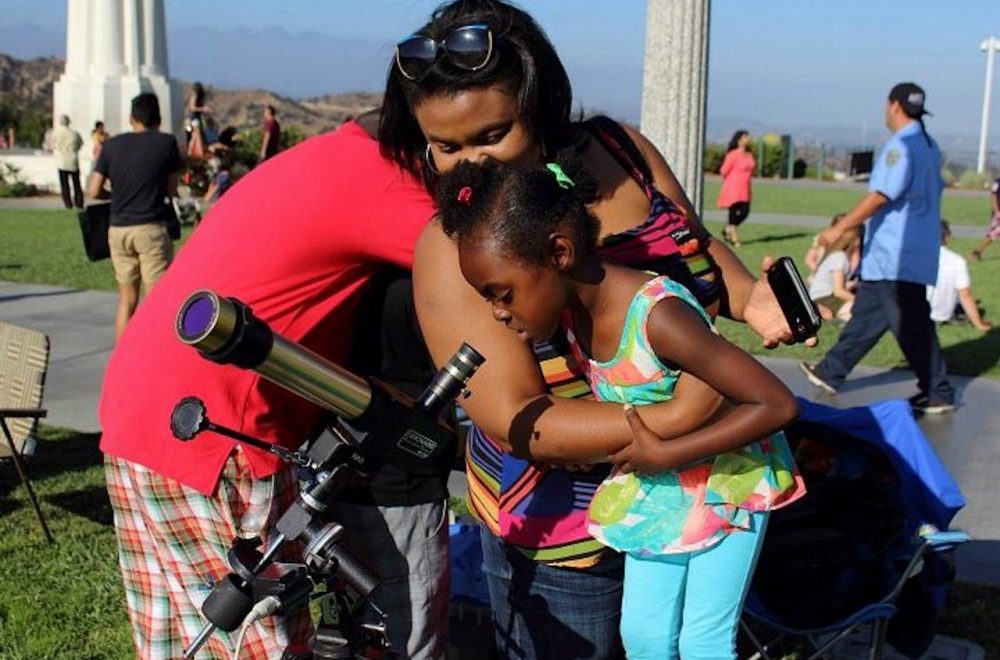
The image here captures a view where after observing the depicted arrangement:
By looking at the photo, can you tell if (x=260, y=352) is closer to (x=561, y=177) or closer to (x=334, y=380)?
(x=334, y=380)

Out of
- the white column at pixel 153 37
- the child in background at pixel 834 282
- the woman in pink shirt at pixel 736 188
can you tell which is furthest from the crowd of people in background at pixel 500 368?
the white column at pixel 153 37

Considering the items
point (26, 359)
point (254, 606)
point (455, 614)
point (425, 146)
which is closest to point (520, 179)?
point (425, 146)

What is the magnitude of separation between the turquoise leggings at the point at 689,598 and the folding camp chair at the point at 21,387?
3734mm

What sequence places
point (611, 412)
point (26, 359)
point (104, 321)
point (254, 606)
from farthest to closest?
1. point (104, 321)
2. point (26, 359)
3. point (611, 412)
4. point (254, 606)

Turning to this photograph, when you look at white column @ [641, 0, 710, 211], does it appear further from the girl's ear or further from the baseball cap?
the girl's ear

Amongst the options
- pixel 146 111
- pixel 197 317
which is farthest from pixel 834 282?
pixel 197 317

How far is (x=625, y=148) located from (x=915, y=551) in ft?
6.06

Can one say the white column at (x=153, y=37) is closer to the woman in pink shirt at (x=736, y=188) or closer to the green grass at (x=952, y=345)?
the woman in pink shirt at (x=736, y=188)

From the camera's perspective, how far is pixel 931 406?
25.0 ft

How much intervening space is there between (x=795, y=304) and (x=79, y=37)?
2978 centimetres

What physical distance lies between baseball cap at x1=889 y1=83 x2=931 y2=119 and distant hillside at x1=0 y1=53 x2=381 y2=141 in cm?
5639

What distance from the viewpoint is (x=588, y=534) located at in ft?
7.19

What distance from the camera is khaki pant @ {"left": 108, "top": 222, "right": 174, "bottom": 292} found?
9105 millimetres

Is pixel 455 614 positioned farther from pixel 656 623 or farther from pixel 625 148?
pixel 625 148
